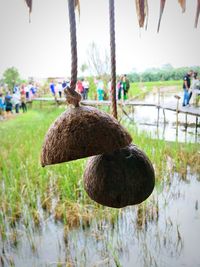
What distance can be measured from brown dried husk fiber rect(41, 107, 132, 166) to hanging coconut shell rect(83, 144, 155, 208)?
59 millimetres

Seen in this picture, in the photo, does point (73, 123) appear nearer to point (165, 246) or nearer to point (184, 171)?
point (165, 246)

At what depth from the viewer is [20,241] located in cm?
278

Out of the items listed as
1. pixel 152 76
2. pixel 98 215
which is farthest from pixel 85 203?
pixel 152 76

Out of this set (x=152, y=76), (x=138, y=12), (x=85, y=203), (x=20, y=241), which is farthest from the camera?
(x=152, y=76)

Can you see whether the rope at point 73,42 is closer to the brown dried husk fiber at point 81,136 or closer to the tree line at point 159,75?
the brown dried husk fiber at point 81,136

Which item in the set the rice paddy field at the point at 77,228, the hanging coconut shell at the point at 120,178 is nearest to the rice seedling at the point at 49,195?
the rice paddy field at the point at 77,228

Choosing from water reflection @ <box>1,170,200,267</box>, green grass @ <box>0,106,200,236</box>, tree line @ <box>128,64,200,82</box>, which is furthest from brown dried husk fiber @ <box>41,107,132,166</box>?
tree line @ <box>128,64,200,82</box>

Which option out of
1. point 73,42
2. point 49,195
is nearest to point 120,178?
point 73,42

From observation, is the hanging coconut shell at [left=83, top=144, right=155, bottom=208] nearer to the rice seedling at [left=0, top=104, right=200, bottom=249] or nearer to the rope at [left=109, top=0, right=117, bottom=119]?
the rope at [left=109, top=0, right=117, bottom=119]

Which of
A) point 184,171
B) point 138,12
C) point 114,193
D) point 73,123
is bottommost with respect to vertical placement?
point 184,171

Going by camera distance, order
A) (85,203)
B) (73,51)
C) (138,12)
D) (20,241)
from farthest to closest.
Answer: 1. (85,203)
2. (20,241)
3. (138,12)
4. (73,51)

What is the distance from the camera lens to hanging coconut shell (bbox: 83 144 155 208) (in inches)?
18.6

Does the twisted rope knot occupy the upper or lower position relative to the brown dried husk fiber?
upper

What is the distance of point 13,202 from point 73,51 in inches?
110
